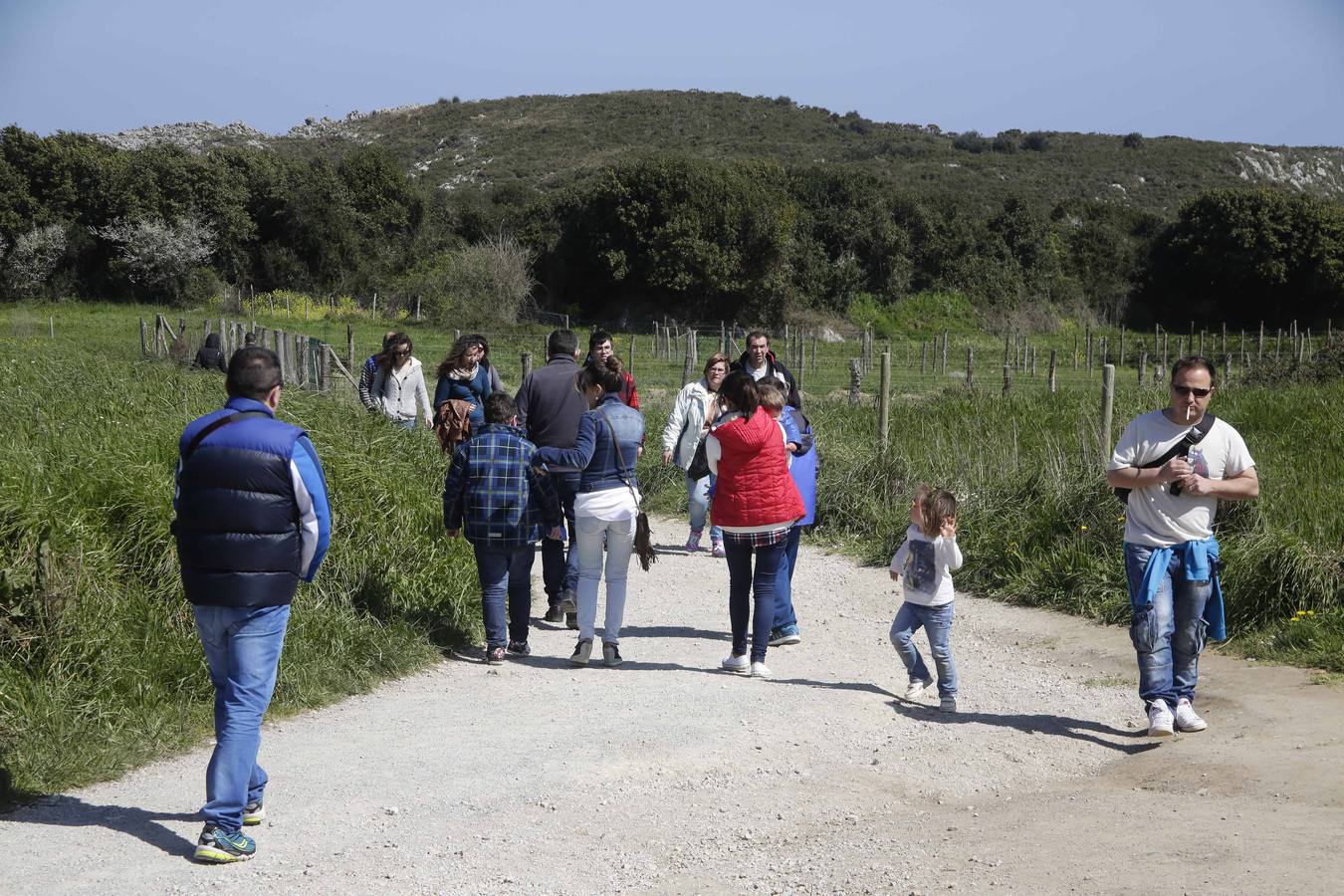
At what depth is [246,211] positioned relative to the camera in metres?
49.8

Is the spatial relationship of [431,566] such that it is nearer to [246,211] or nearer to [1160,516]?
[1160,516]

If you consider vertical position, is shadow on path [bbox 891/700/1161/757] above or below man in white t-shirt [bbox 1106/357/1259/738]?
below

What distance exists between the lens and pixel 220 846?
14.9ft

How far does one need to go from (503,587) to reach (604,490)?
0.95 m

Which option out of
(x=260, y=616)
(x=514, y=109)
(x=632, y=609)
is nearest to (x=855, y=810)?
(x=260, y=616)

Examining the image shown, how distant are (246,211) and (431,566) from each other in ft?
148

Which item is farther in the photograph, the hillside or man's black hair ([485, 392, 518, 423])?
the hillside

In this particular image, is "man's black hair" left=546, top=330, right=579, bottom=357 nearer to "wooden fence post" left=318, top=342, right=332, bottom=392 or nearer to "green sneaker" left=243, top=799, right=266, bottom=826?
"green sneaker" left=243, top=799, right=266, bottom=826

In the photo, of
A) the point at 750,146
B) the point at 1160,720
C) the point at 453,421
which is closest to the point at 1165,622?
the point at 1160,720

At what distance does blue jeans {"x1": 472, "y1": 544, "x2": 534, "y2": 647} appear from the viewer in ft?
24.6

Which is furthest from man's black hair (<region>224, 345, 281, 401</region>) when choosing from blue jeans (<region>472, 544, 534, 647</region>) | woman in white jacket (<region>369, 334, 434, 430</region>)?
woman in white jacket (<region>369, 334, 434, 430</region>)

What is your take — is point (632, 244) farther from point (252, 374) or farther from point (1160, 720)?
point (252, 374)

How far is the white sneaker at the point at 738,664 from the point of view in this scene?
24.2 feet

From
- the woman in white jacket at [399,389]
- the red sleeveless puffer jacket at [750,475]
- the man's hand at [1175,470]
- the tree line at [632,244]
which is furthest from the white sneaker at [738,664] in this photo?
the tree line at [632,244]
